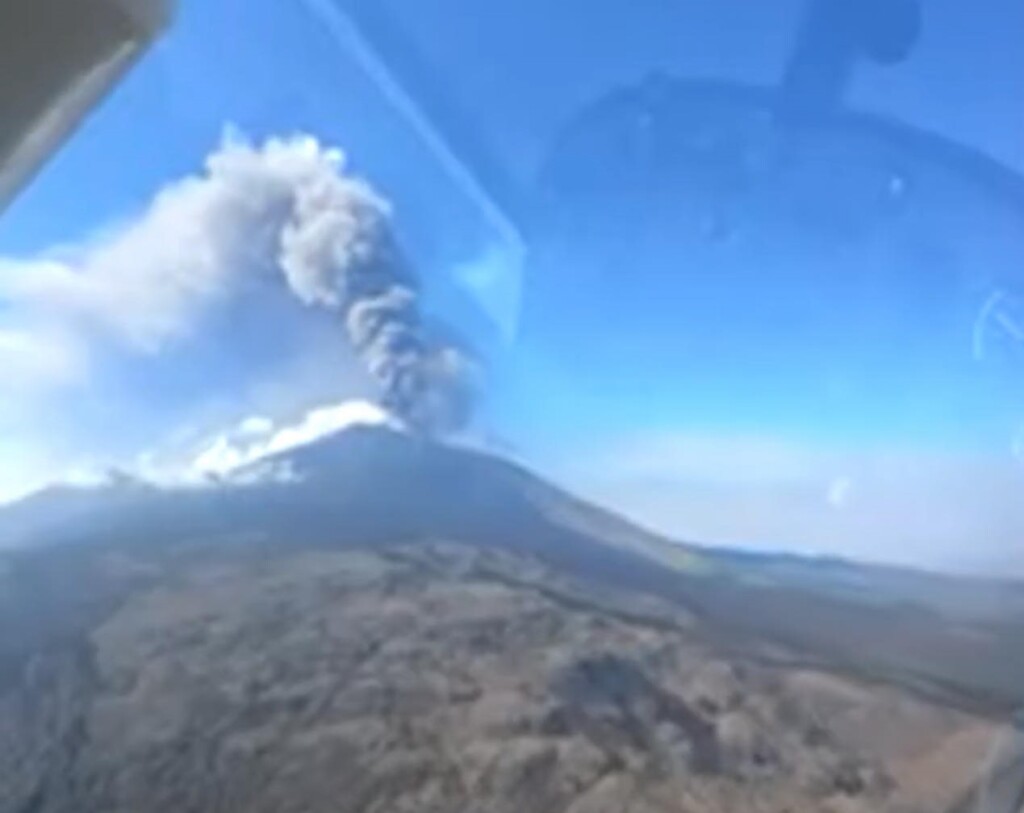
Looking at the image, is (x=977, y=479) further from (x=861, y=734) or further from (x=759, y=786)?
(x=759, y=786)

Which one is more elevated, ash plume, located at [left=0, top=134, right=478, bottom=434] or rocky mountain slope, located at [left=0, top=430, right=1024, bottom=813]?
ash plume, located at [left=0, top=134, right=478, bottom=434]

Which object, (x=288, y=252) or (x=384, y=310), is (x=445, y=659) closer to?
(x=384, y=310)

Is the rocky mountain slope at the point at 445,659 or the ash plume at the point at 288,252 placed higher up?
the ash plume at the point at 288,252

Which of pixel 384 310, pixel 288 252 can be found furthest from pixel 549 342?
pixel 288 252

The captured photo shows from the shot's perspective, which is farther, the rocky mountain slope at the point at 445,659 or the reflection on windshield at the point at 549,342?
the reflection on windshield at the point at 549,342

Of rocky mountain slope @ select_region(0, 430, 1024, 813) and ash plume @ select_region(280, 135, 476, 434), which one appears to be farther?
ash plume @ select_region(280, 135, 476, 434)

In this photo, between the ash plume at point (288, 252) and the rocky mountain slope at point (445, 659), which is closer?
the rocky mountain slope at point (445, 659)

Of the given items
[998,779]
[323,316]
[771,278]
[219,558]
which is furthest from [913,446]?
[219,558]

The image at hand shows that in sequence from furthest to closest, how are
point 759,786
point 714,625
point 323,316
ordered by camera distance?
point 323,316 → point 714,625 → point 759,786
